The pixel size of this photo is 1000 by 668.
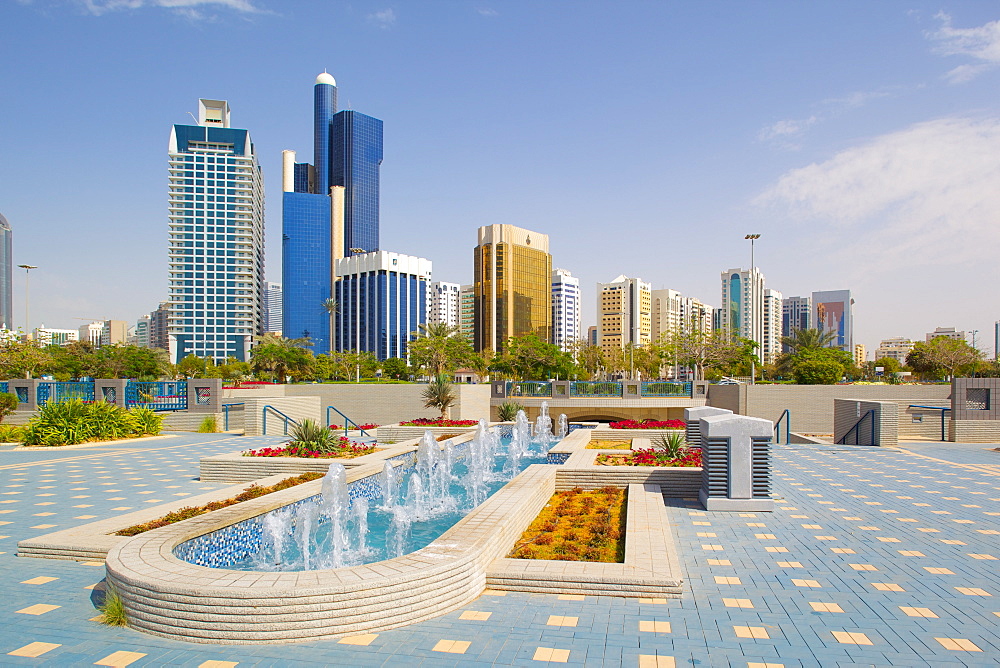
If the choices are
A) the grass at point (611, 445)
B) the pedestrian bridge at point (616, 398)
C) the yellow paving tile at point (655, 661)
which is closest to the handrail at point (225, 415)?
the grass at point (611, 445)

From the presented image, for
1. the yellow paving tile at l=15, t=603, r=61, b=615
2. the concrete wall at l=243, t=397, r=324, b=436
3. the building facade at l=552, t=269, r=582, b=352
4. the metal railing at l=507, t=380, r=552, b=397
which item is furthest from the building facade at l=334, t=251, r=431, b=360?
the yellow paving tile at l=15, t=603, r=61, b=615

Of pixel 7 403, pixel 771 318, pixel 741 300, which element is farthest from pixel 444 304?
pixel 7 403

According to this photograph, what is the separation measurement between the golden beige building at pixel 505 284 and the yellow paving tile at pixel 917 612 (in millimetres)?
129048

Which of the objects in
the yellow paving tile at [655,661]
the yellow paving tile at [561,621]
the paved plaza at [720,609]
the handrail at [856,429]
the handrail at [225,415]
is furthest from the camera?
the handrail at [225,415]

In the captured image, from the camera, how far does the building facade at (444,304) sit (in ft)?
578

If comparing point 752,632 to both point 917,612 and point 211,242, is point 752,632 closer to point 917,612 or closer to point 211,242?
point 917,612

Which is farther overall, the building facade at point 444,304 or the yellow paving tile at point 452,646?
the building facade at point 444,304

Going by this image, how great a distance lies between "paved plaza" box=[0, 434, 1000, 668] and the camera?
4.41m

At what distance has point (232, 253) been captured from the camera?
112438mm

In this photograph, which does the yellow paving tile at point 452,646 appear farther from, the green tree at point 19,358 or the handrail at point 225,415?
the green tree at point 19,358

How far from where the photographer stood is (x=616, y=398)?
30031 millimetres

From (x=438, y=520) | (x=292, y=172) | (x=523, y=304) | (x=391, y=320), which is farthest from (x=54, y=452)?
(x=292, y=172)

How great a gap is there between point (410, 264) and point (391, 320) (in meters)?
15.6

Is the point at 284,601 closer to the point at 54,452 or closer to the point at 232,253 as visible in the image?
the point at 54,452
